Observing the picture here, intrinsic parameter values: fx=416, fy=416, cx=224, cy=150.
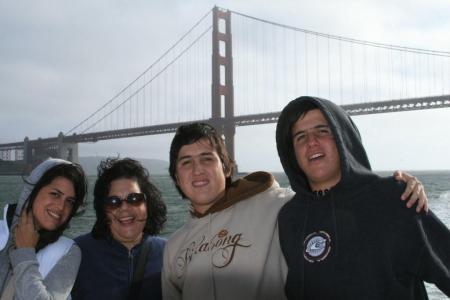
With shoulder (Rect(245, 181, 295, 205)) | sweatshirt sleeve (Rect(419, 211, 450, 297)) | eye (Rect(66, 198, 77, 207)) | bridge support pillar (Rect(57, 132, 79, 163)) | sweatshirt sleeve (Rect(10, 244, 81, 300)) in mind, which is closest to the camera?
sweatshirt sleeve (Rect(419, 211, 450, 297))

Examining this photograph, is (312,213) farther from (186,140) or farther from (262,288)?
(186,140)

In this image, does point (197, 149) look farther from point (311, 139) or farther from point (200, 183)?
point (311, 139)

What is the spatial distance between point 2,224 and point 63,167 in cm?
38

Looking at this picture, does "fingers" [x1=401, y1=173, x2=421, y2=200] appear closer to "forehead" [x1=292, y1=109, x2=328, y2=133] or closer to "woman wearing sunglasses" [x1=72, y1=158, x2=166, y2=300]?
"forehead" [x1=292, y1=109, x2=328, y2=133]

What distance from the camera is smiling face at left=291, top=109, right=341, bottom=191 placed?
1.70 meters

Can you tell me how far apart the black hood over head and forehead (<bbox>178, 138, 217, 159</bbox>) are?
0.34 metres

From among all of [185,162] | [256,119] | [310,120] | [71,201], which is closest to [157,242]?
[71,201]

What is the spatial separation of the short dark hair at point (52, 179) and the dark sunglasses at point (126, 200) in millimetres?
133

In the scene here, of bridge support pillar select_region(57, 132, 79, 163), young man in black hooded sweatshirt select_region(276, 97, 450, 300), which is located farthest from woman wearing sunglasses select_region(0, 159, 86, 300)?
bridge support pillar select_region(57, 132, 79, 163)

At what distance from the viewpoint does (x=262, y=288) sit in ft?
5.70

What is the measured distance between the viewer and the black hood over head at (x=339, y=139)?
1629mm

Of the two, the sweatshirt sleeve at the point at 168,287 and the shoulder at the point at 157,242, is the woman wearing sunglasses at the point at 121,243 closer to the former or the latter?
the shoulder at the point at 157,242

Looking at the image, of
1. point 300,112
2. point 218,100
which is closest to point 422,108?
point 218,100

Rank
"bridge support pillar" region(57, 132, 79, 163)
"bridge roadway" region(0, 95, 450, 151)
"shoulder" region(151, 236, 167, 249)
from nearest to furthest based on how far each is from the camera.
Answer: "shoulder" region(151, 236, 167, 249) < "bridge roadway" region(0, 95, 450, 151) < "bridge support pillar" region(57, 132, 79, 163)
